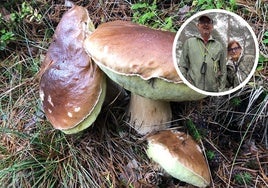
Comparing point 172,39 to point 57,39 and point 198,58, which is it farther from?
point 57,39

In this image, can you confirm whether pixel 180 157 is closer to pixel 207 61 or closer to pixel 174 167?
pixel 174 167

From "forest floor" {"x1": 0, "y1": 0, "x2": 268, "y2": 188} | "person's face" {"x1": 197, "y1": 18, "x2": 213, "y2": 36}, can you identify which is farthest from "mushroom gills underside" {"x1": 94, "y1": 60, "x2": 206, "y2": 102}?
"forest floor" {"x1": 0, "y1": 0, "x2": 268, "y2": 188}

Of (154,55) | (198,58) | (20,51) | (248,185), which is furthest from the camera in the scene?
(20,51)

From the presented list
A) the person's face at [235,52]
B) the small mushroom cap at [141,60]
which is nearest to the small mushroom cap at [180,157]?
the small mushroom cap at [141,60]

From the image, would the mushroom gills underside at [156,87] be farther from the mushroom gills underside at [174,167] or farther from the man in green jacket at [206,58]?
the mushroom gills underside at [174,167]

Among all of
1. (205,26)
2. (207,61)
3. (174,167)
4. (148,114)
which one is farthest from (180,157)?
(205,26)

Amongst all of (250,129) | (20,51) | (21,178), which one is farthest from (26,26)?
(250,129)
